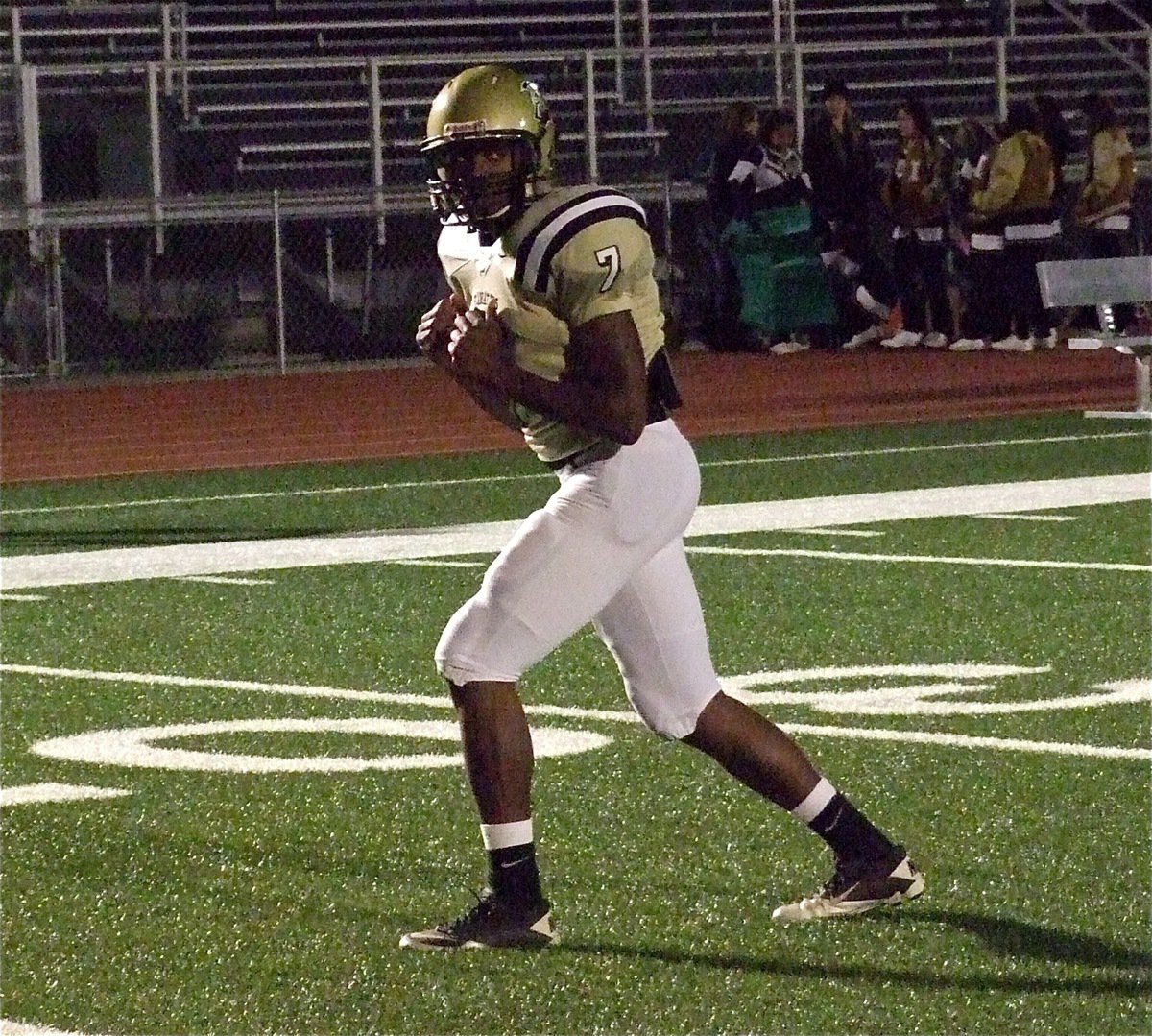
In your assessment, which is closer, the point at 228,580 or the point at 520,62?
the point at 228,580

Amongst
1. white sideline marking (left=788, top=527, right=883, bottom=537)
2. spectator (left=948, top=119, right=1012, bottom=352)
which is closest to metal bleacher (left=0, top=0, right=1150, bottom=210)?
spectator (left=948, top=119, right=1012, bottom=352)

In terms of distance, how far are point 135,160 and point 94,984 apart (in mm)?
19739

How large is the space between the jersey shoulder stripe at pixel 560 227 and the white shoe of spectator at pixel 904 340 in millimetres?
17979

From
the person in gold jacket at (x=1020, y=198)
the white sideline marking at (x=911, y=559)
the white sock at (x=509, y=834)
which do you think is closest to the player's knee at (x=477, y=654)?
the white sock at (x=509, y=834)

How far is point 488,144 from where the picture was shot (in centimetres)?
517

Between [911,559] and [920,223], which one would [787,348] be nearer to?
[920,223]

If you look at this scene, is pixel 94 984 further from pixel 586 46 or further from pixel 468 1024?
pixel 586 46

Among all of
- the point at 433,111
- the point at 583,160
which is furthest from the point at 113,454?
the point at 433,111

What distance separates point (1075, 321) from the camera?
77.5ft

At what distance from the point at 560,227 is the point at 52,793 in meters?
2.24

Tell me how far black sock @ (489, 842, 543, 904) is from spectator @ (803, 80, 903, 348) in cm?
1678

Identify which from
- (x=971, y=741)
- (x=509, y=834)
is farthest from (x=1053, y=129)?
(x=509, y=834)

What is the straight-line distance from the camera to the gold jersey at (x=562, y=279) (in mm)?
5074

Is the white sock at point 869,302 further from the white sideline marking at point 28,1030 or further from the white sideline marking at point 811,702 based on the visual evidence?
the white sideline marking at point 28,1030
